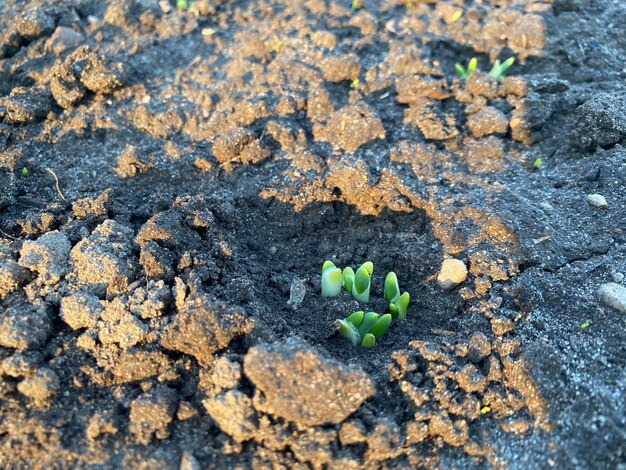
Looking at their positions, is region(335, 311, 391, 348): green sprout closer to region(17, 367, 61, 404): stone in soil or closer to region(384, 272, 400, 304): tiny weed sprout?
region(384, 272, 400, 304): tiny weed sprout

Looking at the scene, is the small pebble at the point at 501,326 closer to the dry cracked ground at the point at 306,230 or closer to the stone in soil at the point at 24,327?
the dry cracked ground at the point at 306,230

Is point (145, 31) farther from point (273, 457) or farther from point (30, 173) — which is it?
point (273, 457)

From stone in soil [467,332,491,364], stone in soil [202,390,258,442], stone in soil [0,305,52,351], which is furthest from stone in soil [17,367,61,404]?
stone in soil [467,332,491,364]

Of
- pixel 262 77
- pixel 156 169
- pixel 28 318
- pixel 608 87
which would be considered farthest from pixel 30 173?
pixel 608 87

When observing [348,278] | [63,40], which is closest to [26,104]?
[63,40]

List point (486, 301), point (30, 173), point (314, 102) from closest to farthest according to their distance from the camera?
point (486, 301) → point (30, 173) → point (314, 102)

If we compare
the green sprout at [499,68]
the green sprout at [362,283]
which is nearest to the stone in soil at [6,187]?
the green sprout at [362,283]

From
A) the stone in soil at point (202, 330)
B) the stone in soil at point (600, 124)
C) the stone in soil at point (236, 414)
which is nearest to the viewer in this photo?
the stone in soil at point (236, 414)
